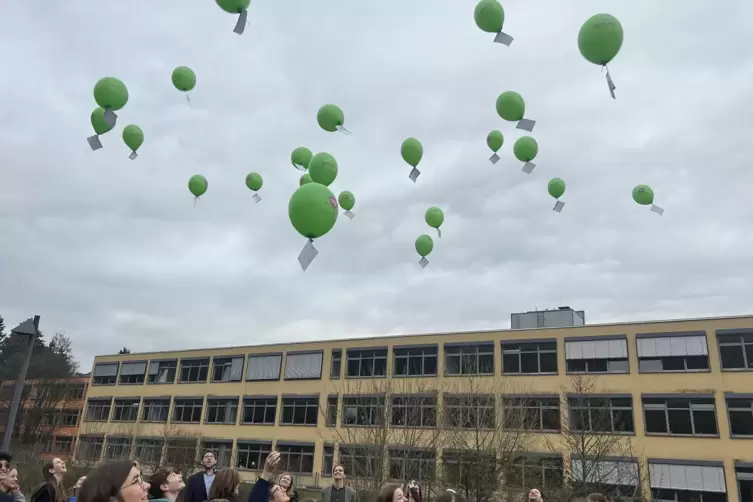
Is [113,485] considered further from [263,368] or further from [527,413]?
[263,368]

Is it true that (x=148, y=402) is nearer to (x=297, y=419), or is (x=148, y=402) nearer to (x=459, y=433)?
(x=297, y=419)

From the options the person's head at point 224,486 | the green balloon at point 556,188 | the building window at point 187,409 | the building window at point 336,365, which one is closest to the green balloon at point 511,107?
the green balloon at point 556,188

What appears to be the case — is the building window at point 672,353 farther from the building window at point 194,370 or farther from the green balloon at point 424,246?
the building window at point 194,370

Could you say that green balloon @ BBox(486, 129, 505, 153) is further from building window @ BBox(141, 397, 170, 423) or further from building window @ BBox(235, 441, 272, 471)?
building window @ BBox(141, 397, 170, 423)

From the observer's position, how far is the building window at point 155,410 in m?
43.7

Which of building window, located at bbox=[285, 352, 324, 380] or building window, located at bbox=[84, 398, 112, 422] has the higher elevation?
building window, located at bbox=[285, 352, 324, 380]

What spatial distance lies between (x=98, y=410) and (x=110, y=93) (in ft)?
156

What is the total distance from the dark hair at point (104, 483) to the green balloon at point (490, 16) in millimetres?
7475

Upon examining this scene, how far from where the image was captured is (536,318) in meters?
35.5

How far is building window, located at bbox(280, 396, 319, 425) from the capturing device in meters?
35.9

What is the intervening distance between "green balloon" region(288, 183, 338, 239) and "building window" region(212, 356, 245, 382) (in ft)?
117

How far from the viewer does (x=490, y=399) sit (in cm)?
2347

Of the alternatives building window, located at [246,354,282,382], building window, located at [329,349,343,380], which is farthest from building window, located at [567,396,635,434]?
building window, located at [246,354,282,382]

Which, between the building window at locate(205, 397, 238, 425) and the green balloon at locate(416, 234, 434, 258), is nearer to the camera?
the green balloon at locate(416, 234, 434, 258)
